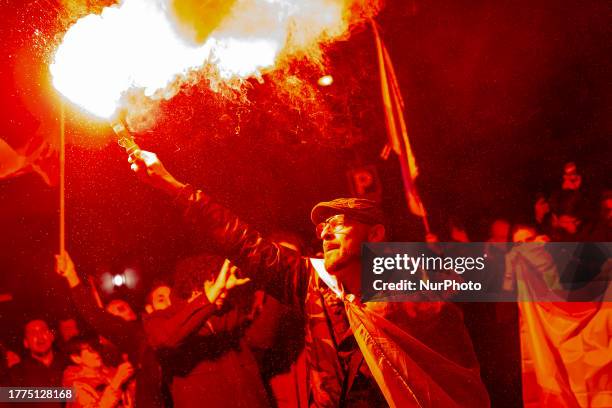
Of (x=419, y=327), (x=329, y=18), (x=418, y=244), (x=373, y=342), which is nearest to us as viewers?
(x=373, y=342)

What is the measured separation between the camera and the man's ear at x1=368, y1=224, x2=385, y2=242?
3.85m

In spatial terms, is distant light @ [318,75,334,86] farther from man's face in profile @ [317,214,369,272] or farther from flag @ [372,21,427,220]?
man's face in profile @ [317,214,369,272]

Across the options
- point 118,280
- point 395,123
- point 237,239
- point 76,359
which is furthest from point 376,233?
point 76,359

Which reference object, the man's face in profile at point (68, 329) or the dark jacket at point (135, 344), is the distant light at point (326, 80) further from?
the man's face in profile at point (68, 329)

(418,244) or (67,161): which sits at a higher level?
(67,161)

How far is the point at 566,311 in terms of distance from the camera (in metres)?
4.11

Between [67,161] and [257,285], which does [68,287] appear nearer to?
[67,161]

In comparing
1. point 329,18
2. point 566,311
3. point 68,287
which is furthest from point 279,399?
point 329,18

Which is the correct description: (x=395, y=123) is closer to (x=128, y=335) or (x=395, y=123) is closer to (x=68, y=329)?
(x=128, y=335)

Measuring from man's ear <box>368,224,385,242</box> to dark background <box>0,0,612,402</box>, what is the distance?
0.62 m

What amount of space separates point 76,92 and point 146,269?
1423 millimetres

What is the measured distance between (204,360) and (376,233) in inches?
57.5

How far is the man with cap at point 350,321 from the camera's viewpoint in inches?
135

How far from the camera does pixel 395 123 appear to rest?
15.9 ft
